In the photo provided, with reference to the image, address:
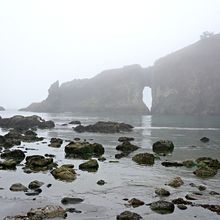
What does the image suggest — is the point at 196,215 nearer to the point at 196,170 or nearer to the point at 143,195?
the point at 143,195

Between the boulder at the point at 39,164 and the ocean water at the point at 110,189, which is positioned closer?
the ocean water at the point at 110,189

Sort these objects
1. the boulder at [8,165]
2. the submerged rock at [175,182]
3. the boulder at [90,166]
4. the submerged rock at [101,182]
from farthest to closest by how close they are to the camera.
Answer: the boulder at [90,166]
the boulder at [8,165]
the submerged rock at [101,182]
the submerged rock at [175,182]

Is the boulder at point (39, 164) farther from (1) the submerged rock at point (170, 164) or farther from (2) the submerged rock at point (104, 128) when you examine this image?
(2) the submerged rock at point (104, 128)

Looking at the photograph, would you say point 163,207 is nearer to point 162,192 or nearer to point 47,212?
point 162,192

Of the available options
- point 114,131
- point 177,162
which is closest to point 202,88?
point 114,131

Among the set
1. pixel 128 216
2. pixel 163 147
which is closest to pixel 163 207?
pixel 128 216

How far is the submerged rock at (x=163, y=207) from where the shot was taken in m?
19.1

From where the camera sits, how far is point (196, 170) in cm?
2998

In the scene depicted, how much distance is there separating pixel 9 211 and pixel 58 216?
2734mm

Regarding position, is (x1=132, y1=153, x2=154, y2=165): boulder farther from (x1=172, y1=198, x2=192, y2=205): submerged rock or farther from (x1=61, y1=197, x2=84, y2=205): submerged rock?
(x1=61, y1=197, x2=84, y2=205): submerged rock

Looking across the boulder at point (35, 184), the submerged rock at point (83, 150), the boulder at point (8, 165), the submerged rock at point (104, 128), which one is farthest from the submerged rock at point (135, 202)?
the submerged rock at point (104, 128)

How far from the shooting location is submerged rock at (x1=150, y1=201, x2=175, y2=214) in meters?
19.1

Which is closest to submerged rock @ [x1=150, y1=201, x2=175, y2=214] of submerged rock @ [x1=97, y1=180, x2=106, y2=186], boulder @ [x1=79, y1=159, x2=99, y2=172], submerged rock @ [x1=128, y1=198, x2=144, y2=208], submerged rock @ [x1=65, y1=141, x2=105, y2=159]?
submerged rock @ [x1=128, y1=198, x2=144, y2=208]

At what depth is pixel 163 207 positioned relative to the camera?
19.5 metres
